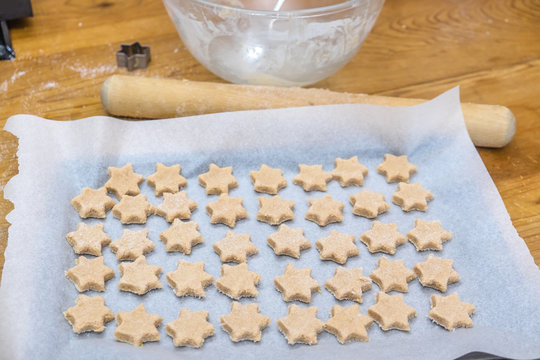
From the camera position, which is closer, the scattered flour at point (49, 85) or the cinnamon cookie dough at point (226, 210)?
the cinnamon cookie dough at point (226, 210)

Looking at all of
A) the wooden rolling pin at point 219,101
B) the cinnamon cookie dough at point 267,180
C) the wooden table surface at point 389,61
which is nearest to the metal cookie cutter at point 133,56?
the wooden table surface at point 389,61

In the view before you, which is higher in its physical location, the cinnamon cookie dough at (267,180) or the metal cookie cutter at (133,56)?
the metal cookie cutter at (133,56)

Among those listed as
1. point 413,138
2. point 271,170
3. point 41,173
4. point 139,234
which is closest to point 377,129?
point 413,138

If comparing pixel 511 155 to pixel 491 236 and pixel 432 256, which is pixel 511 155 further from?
pixel 432 256

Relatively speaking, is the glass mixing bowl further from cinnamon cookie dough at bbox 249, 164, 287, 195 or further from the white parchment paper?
cinnamon cookie dough at bbox 249, 164, 287, 195

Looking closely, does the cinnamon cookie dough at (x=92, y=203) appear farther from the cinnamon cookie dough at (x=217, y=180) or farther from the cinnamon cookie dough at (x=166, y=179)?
the cinnamon cookie dough at (x=217, y=180)

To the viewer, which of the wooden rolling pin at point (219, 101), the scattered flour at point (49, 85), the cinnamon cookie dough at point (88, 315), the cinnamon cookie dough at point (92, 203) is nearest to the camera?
the cinnamon cookie dough at point (88, 315)
